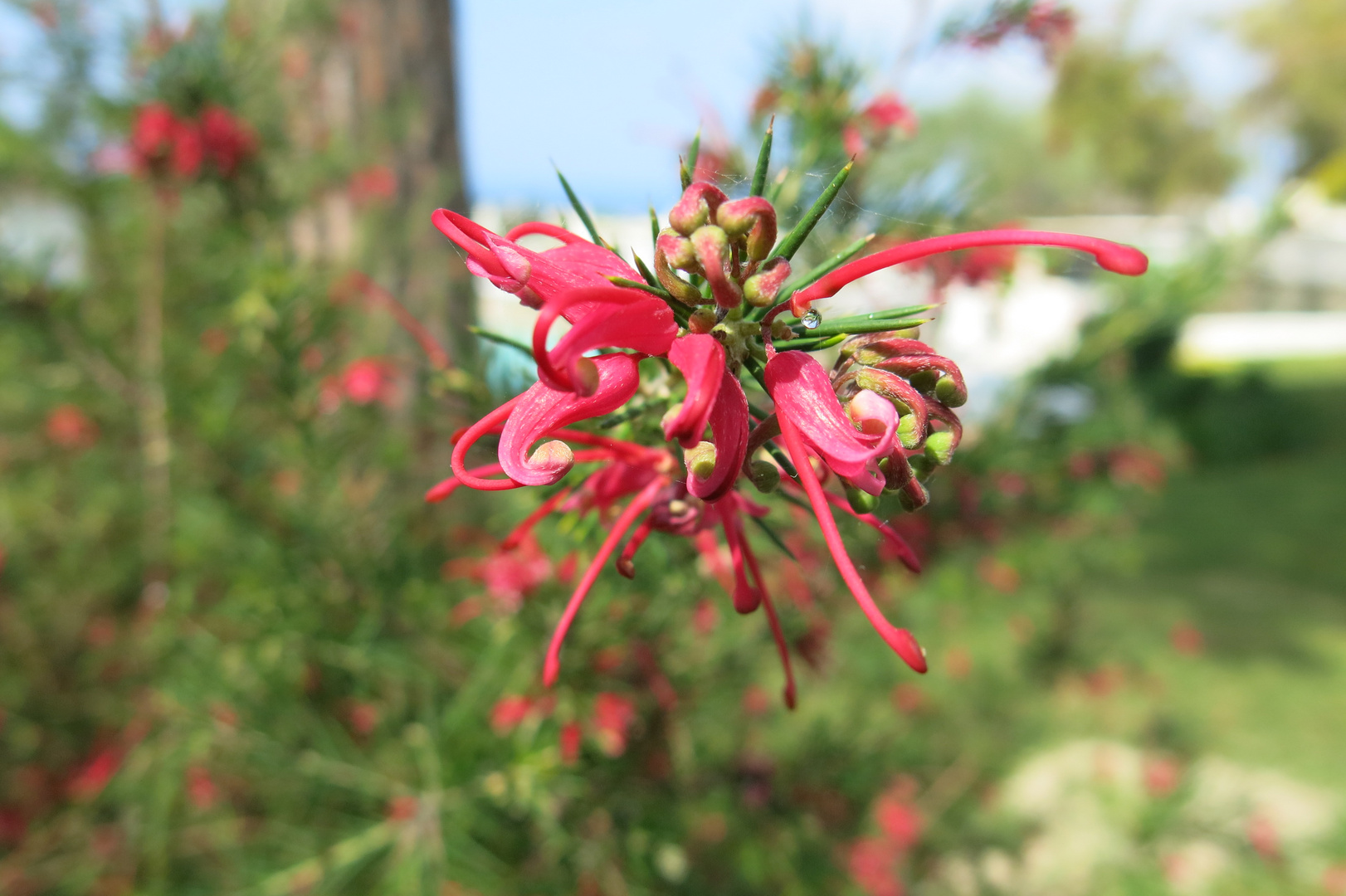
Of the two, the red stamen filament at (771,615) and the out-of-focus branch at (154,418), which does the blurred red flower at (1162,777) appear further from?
the out-of-focus branch at (154,418)

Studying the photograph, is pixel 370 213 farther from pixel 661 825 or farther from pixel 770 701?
pixel 770 701

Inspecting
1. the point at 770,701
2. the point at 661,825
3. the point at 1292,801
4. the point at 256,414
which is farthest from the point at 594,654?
the point at 1292,801

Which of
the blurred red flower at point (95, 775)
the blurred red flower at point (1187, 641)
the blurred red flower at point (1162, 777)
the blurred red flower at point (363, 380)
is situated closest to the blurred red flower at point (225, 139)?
the blurred red flower at point (363, 380)

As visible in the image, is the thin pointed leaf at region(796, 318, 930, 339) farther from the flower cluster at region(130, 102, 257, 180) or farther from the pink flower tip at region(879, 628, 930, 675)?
the flower cluster at region(130, 102, 257, 180)

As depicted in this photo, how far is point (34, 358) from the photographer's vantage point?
186cm

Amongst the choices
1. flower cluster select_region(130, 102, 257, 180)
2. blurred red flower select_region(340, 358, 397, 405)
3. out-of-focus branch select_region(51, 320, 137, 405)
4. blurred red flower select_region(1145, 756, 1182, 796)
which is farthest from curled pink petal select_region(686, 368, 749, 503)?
blurred red flower select_region(1145, 756, 1182, 796)

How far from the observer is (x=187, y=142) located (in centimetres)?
127

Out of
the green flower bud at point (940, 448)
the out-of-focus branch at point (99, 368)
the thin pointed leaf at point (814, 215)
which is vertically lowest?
the out-of-focus branch at point (99, 368)

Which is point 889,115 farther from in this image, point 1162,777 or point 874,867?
point 1162,777

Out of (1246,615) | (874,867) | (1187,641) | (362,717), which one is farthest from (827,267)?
(1246,615)

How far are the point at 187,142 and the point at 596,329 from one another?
1234 mm

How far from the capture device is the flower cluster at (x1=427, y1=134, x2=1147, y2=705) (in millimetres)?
367

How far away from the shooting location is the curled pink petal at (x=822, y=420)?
14.4 inches

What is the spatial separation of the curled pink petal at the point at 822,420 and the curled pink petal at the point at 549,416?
7 cm
